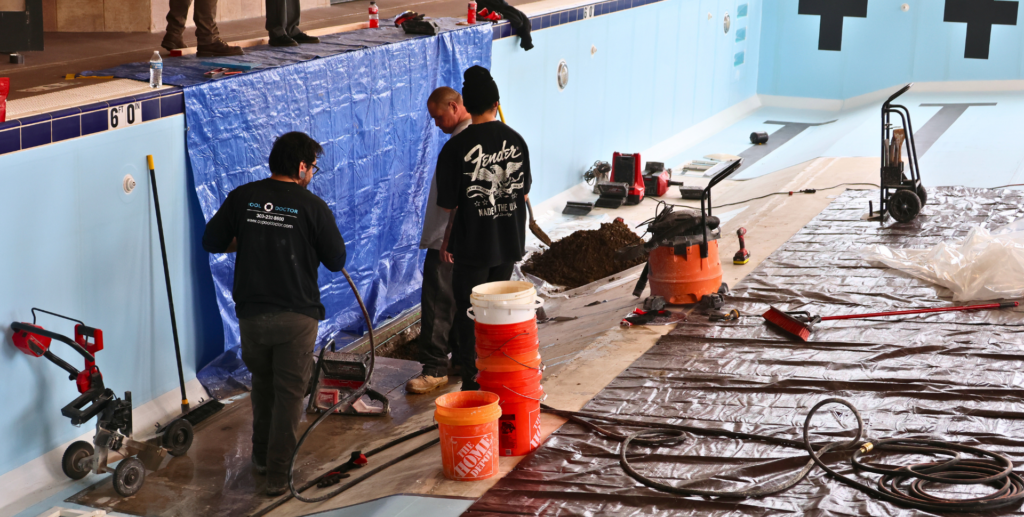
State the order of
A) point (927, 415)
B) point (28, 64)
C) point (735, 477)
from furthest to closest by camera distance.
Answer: point (28, 64), point (927, 415), point (735, 477)

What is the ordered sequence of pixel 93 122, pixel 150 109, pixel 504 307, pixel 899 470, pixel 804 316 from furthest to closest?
pixel 804 316 → pixel 150 109 → pixel 93 122 → pixel 504 307 → pixel 899 470

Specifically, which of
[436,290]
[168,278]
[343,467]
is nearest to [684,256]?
[436,290]

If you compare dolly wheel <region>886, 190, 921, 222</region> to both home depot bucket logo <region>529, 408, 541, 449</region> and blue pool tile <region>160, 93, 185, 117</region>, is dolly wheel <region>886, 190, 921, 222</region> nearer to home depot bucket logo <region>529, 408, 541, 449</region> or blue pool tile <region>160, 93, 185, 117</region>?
home depot bucket logo <region>529, 408, 541, 449</region>

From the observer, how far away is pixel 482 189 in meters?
3.83

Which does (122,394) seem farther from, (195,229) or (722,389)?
(722,389)

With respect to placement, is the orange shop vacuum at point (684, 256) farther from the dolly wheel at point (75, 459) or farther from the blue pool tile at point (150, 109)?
the dolly wheel at point (75, 459)

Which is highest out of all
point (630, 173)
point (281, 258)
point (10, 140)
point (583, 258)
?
point (10, 140)

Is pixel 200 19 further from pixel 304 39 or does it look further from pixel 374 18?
pixel 374 18

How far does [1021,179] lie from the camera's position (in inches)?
301

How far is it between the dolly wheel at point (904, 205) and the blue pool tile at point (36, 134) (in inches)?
200

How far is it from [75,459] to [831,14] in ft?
38.7

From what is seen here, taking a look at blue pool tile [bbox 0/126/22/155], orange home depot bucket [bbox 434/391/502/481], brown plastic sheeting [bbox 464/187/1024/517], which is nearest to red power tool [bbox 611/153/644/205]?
brown plastic sheeting [bbox 464/187/1024/517]

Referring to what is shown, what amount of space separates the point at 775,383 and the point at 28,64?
13.9 feet

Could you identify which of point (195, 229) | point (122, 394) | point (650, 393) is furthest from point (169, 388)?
point (650, 393)
